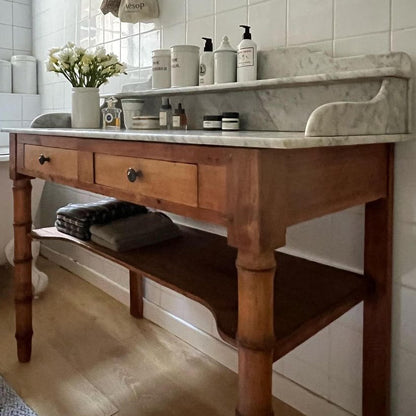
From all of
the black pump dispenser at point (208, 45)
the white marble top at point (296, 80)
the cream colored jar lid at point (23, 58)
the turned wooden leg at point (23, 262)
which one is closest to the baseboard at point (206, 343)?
the turned wooden leg at point (23, 262)

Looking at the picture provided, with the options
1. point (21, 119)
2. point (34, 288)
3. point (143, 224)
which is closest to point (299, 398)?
point (143, 224)

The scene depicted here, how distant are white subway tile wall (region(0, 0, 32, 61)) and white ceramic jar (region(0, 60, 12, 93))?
4.1 inches

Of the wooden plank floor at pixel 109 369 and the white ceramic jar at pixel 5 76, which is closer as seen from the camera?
the wooden plank floor at pixel 109 369

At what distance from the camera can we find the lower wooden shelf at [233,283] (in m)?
0.96

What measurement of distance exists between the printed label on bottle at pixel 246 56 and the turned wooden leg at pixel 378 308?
45 centimetres

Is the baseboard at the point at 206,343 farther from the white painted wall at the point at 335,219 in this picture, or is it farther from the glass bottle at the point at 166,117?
the glass bottle at the point at 166,117

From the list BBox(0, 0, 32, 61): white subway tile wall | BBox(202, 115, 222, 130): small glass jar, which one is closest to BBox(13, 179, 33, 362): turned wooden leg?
BBox(202, 115, 222, 130): small glass jar

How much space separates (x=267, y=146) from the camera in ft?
2.38

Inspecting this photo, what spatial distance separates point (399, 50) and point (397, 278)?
536mm

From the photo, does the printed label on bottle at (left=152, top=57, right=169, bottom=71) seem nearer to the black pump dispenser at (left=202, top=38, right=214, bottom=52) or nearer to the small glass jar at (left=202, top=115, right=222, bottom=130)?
the black pump dispenser at (left=202, top=38, right=214, bottom=52)

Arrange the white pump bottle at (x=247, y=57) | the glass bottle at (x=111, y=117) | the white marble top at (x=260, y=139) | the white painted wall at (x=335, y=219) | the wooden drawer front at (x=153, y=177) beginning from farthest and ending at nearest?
the glass bottle at (x=111, y=117) < the white pump bottle at (x=247, y=57) < the white painted wall at (x=335, y=219) < the wooden drawer front at (x=153, y=177) < the white marble top at (x=260, y=139)

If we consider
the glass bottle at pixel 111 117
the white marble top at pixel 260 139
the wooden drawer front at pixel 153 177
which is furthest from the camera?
the glass bottle at pixel 111 117

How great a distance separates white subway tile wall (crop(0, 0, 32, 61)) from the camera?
8.77 ft

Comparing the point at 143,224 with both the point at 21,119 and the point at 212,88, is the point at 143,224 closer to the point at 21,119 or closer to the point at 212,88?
the point at 212,88
